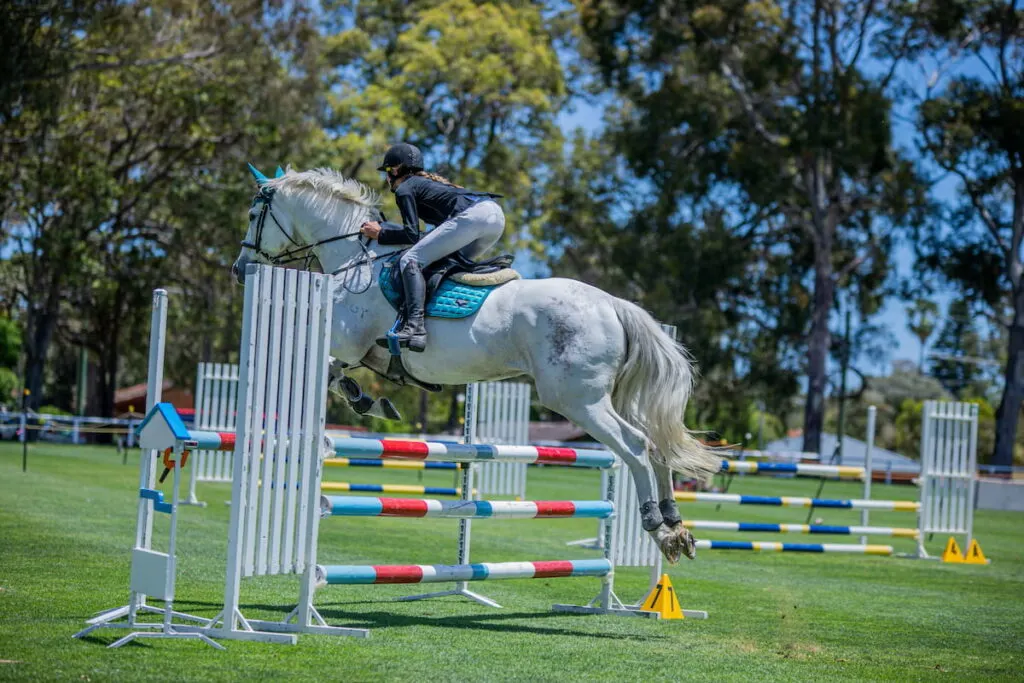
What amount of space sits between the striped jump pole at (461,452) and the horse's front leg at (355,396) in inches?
17.8

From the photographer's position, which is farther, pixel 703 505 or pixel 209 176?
pixel 209 176

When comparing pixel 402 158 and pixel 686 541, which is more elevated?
pixel 402 158

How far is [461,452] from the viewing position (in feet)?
21.2

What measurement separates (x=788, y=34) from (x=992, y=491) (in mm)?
14373

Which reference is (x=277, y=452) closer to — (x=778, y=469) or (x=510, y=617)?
(x=510, y=617)

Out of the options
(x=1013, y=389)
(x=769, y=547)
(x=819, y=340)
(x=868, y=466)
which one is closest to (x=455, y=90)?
(x=819, y=340)

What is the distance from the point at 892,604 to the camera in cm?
914

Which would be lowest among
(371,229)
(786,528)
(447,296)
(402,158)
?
(786,528)

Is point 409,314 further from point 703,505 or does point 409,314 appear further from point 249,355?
point 703,505

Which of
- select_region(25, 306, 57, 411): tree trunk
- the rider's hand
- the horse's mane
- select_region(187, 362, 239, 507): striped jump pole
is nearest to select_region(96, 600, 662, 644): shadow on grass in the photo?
the rider's hand

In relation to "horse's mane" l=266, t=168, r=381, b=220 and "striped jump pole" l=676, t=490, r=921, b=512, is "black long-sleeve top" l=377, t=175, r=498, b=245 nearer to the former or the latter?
"horse's mane" l=266, t=168, r=381, b=220

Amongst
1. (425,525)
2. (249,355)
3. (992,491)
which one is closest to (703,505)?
(425,525)

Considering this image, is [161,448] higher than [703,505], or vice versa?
[161,448]

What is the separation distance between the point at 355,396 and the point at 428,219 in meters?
1.19
